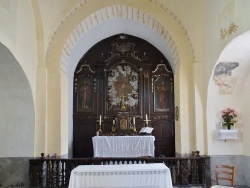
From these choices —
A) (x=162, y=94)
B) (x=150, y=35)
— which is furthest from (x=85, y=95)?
(x=150, y=35)

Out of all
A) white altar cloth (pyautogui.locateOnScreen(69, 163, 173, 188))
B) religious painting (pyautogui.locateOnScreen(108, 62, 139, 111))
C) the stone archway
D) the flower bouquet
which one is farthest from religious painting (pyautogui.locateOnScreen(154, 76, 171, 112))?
white altar cloth (pyautogui.locateOnScreen(69, 163, 173, 188))

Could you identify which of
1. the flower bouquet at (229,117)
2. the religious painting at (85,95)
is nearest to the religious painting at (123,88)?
the religious painting at (85,95)

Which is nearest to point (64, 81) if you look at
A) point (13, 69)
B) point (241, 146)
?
point (13, 69)

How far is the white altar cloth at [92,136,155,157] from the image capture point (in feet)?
33.8

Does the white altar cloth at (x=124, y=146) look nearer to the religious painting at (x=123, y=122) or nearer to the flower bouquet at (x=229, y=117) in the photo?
the religious painting at (x=123, y=122)

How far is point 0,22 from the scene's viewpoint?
268 inches

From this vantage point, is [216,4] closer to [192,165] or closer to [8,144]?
[192,165]

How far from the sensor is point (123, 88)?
475 inches

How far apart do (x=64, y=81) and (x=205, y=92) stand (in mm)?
4143

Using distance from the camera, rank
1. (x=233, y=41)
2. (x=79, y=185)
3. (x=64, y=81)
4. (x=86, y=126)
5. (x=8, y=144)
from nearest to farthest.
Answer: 1. (x=79, y=185)
2. (x=233, y=41)
3. (x=8, y=144)
4. (x=64, y=81)
5. (x=86, y=126)

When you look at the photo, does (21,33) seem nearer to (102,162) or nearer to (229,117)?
(102,162)

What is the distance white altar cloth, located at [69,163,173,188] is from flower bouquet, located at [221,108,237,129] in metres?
2.90

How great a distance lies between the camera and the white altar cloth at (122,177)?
6.59 meters

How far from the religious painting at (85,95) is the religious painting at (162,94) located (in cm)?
243
